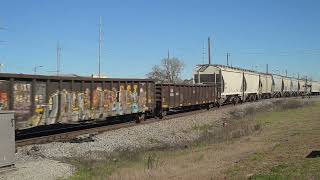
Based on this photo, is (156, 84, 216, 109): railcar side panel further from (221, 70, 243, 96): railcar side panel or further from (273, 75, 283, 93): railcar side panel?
(273, 75, 283, 93): railcar side panel

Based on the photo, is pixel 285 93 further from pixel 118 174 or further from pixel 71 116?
pixel 118 174

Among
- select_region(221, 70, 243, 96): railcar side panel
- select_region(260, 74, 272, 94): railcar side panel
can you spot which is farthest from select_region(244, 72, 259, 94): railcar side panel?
select_region(260, 74, 272, 94): railcar side panel

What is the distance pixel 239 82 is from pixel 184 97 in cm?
1655

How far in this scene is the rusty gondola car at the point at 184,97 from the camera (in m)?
29.9

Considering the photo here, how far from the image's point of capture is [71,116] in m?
19.6

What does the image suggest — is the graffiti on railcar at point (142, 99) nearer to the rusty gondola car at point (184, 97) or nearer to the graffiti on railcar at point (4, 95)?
the rusty gondola car at point (184, 97)

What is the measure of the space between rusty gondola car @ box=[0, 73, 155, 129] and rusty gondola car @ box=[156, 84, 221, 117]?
3.17 meters

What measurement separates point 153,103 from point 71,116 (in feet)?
32.6

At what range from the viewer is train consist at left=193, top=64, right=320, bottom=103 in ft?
146

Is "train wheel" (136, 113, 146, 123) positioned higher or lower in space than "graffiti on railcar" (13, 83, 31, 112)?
lower

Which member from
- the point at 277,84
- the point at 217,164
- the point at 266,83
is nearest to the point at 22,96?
the point at 217,164

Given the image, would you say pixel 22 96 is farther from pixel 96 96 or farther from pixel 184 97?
pixel 184 97

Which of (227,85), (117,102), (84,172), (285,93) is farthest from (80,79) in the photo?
(285,93)

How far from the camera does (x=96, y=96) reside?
21672 mm
